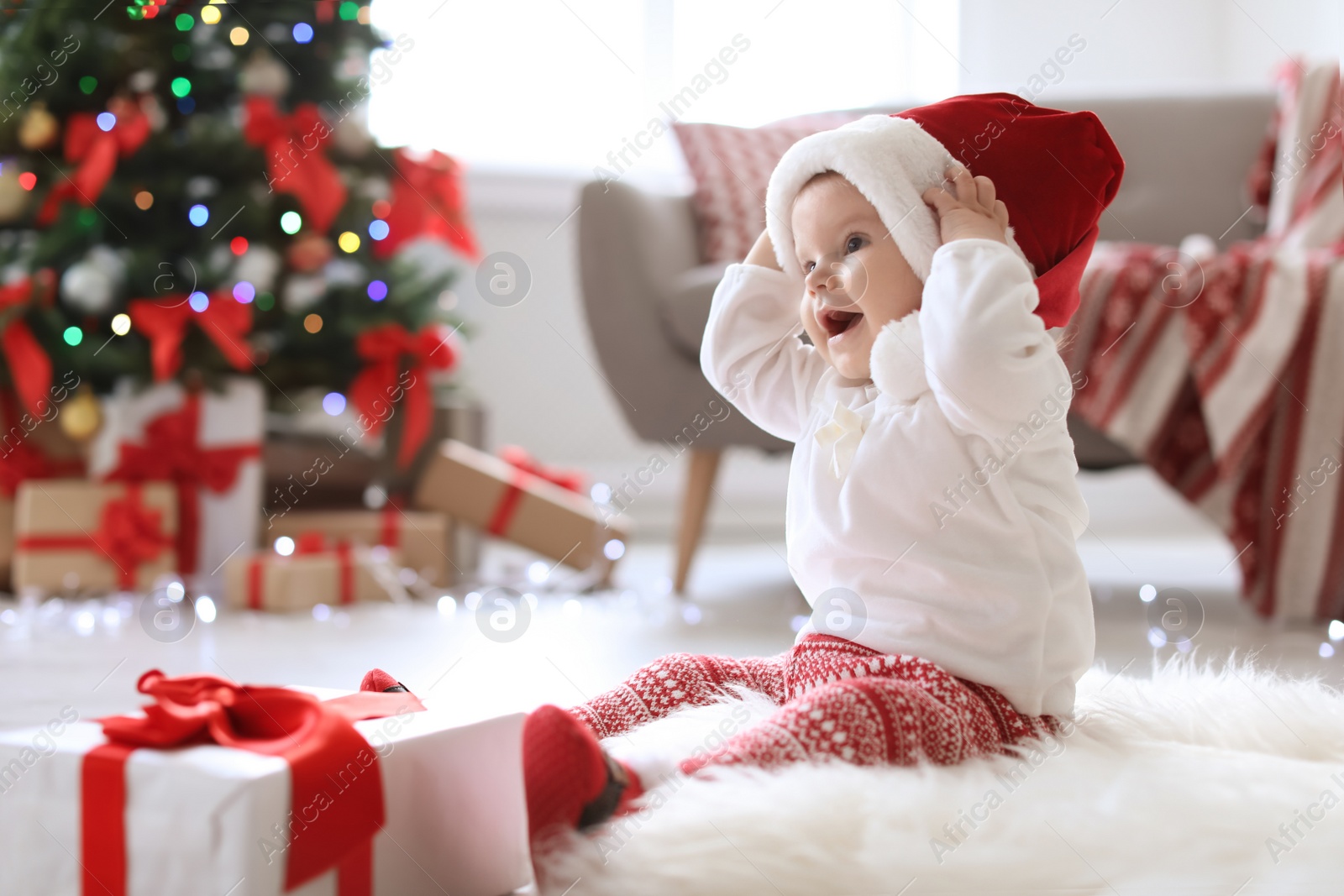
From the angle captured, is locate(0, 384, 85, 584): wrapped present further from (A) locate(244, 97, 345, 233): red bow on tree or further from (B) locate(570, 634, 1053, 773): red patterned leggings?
(B) locate(570, 634, 1053, 773): red patterned leggings

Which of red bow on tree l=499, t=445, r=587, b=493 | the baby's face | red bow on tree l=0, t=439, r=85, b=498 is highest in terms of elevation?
the baby's face

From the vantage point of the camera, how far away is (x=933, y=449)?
726 millimetres

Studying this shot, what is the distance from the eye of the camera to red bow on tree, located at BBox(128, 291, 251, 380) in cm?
177

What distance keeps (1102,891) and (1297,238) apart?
158 centimetres

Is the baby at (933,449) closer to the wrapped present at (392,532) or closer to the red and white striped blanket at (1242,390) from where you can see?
the red and white striped blanket at (1242,390)

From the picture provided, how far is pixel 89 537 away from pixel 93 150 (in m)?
0.58

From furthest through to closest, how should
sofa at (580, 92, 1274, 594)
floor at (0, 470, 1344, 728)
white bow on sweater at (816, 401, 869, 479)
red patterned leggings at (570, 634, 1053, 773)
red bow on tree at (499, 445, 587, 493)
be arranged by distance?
red bow on tree at (499, 445, 587, 493)
sofa at (580, 92, 1274, 594)
floor at (0, 470, 1344, 728)
white bow on sweater at (816, 401, 869, 479)
red patterned leggings at (570, 634, 1053, 773)

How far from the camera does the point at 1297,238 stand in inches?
72.2

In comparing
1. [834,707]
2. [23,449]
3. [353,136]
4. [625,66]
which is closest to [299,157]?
[353,136]

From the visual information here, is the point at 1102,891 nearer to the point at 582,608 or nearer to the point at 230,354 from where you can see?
the point at 582,608

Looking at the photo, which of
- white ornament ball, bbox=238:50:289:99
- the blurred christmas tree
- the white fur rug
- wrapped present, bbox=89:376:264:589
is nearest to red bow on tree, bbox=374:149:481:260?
the blurred christmas tree

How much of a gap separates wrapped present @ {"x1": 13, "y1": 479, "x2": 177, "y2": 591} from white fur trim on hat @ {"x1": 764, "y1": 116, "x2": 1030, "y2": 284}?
1.37 m

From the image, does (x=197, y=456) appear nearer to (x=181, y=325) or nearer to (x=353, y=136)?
(x=181, y=325)

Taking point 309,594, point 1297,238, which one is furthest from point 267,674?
point 1297,238
